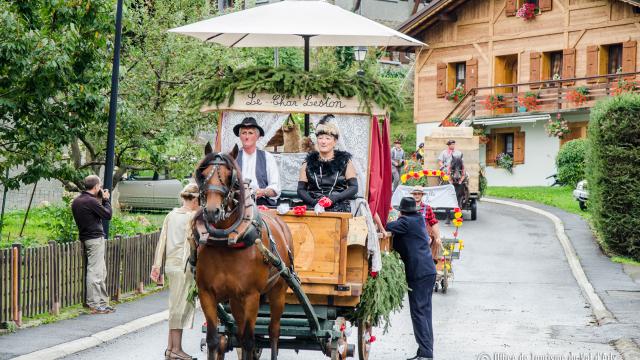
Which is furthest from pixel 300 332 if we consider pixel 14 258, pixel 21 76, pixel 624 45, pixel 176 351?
pixel 624 45

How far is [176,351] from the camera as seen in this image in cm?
1076

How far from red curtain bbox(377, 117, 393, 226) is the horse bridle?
315cm

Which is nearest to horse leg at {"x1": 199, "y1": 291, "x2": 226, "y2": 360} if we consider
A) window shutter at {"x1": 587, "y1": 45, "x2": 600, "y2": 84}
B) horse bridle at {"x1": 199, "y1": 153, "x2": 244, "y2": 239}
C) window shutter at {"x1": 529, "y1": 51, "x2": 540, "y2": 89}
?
horse bridle at {"x1": 199, "y1": 153, "x2": 244, "y2": 239}

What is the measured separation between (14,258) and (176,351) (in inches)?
130

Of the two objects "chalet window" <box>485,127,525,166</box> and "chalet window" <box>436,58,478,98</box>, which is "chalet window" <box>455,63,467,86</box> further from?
"chalet window" <box>485,127,525,166</box>

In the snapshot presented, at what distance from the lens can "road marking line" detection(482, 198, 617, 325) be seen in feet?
49.9

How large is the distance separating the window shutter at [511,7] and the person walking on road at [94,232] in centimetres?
3429

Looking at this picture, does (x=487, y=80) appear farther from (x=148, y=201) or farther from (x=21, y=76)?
(x=21, y=76)

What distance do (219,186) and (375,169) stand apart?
128 inches

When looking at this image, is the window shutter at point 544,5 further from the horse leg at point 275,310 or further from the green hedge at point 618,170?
the horse leg at point 275,310

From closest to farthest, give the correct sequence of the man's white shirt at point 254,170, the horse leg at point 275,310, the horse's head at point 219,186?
the horse's head at point 219,186, the horse leg at point 275,310, the man's white shirt at point 254,170

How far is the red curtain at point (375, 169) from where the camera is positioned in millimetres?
10688

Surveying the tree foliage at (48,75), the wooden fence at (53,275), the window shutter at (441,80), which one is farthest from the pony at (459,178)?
the window shutter at (441,80)

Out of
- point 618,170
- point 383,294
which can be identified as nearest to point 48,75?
point 383,294
